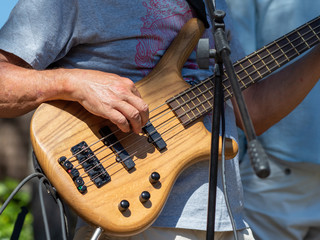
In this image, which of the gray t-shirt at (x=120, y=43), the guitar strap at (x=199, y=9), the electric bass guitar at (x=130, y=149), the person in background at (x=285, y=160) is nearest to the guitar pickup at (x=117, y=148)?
the electric bass guitar at (x=130, y=149)

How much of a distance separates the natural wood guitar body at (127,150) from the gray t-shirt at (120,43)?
2.7 inches

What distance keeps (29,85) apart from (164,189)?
1.33 feet

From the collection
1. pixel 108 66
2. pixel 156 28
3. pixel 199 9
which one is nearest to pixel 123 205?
pixel 108 66

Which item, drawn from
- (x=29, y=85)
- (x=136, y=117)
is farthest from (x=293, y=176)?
A: (x=29, y=85)

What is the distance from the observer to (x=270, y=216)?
218 cm

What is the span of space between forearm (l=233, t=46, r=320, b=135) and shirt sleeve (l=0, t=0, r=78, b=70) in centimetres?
64

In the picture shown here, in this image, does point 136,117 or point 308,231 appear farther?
point 308,231

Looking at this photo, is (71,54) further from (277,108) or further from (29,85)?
(277,108)

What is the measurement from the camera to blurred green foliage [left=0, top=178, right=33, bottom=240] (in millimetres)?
1786

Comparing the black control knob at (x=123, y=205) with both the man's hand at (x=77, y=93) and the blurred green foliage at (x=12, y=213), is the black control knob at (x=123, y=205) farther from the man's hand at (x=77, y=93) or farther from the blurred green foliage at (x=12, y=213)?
the blurred green foliage at (x=12, y=213)

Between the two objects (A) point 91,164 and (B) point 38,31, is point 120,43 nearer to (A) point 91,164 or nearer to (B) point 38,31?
(B) point 38,31

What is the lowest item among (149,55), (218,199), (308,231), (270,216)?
(308,231)

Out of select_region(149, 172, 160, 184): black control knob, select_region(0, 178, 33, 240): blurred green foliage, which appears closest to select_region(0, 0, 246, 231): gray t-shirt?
select_region(149, 172, 160, 184): black control knob

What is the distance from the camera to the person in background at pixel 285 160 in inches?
85.1
